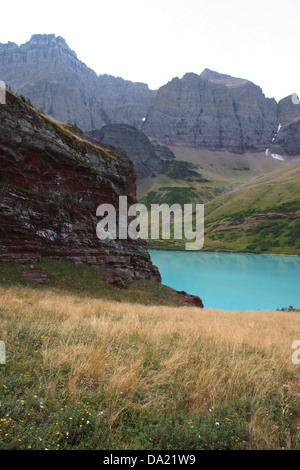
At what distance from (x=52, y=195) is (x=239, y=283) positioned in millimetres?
47979

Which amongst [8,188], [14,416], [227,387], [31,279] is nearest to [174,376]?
[227,387]

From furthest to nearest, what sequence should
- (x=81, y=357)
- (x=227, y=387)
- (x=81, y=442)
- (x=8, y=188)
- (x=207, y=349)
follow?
(x=8, y=188) → (x=207, y=349) → (x=81, y=357) → (x=227, y=387) → (x=81, y=442)

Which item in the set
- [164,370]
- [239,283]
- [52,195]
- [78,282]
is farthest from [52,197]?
[239,283]

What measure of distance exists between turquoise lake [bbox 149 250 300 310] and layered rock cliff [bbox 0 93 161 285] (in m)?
24.0

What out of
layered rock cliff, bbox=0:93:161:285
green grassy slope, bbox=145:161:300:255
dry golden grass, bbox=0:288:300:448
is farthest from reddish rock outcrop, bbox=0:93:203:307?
green grassy slope, bbox=145:161:300:255

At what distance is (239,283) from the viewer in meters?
57.8

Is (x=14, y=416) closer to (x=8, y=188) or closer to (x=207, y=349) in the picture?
(x=207, y=349)

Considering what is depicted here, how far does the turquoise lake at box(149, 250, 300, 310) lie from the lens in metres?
44.9

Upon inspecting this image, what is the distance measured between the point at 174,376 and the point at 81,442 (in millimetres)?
1944

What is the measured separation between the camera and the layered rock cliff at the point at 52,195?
19297 mm

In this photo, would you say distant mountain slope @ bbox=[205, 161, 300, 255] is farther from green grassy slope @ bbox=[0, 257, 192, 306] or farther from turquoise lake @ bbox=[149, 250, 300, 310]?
green grassy slope @ bbox=[0, 257, 192, 306]

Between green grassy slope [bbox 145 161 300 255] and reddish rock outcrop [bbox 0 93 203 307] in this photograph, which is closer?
reddish rock outcrop [bbox 0 93 203 307]

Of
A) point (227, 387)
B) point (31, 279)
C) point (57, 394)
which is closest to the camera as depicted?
point (57, 394)
